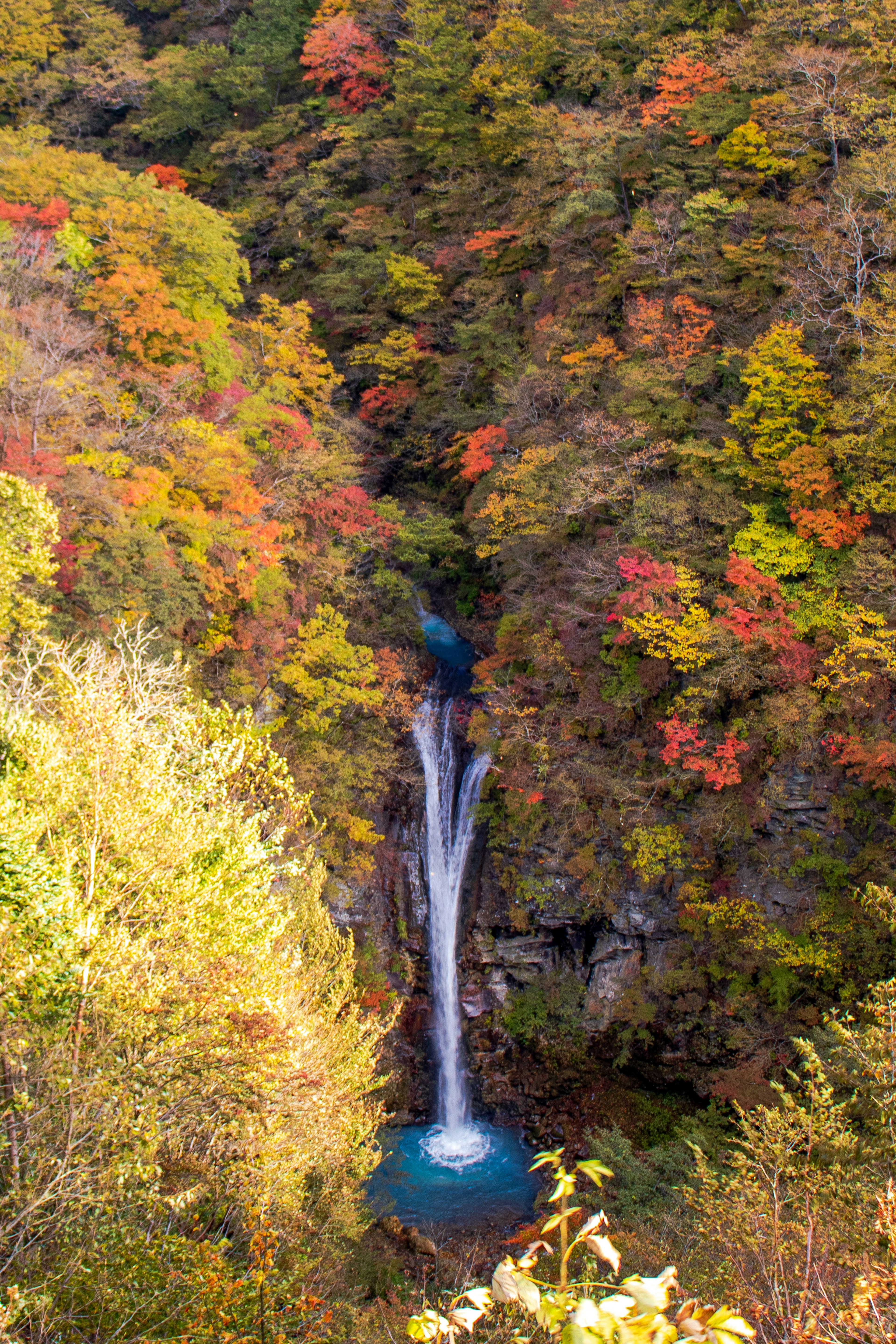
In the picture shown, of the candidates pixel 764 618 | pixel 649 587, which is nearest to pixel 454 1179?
pixel 649 587

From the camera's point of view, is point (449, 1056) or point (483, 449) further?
point (483, 449)

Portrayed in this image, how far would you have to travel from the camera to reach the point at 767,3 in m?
16.9

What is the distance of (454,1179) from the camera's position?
53.5 feet

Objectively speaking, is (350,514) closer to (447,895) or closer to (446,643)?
(446,643)

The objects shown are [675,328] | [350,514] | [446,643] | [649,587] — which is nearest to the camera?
[649,587]

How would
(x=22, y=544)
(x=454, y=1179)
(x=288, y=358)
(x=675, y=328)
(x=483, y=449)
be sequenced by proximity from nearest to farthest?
(x=22, y=544), (x=454, y=1179), (x=675, y=328), (x=483, y=449), (x=288, y=358)

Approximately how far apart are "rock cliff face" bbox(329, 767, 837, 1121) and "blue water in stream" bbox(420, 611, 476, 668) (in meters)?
4.17

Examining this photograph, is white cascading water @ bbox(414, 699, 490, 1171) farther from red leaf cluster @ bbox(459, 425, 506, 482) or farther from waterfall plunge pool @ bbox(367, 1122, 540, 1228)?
red leaf cluster @ bbox(459, 425, 506, 482)

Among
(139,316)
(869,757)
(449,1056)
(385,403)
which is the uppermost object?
(385,403)

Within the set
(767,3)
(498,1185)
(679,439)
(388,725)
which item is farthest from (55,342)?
(498,1185)

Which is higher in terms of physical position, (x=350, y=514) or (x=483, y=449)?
(x=483, y=449)

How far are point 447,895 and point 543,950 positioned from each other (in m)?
2.68

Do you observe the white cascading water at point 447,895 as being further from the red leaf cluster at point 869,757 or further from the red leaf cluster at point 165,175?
the red leaf cluster at point 165,175

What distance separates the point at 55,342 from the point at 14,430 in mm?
2818
